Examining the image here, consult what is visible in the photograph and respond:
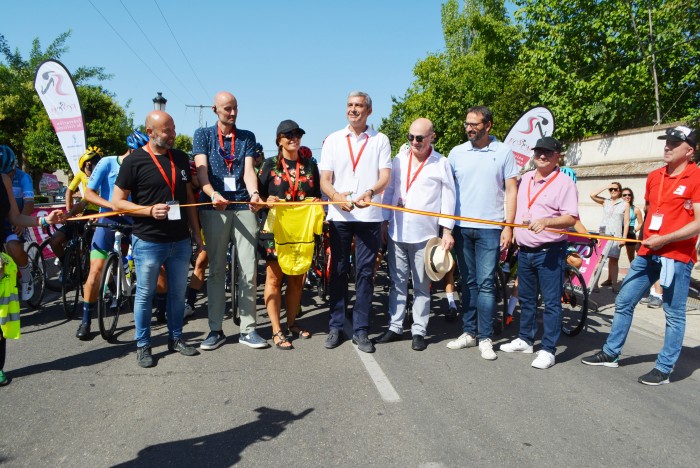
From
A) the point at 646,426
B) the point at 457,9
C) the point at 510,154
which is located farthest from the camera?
the point at 457,9

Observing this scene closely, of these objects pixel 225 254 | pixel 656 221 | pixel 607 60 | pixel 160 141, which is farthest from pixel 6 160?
pixel 607 60

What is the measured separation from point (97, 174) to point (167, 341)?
1.82 meters

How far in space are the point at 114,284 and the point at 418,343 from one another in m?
3.24

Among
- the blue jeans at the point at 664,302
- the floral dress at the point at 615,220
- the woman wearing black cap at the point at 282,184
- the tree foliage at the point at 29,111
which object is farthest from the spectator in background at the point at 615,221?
the tree foliage at the point at 29,111

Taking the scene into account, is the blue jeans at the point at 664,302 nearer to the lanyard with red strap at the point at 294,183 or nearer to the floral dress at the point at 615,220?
the lanyard with red strap at the point at 294,183

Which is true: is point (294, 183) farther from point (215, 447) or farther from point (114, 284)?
point (215, 447)

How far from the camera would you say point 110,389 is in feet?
13.0

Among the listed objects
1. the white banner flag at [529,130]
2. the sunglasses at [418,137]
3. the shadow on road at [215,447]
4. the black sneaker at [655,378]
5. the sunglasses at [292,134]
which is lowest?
the black sneaker at [655,378]

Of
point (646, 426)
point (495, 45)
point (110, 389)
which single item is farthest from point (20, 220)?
point (495, 45)

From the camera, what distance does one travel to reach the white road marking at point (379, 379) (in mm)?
3881

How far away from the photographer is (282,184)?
5012 millimetres

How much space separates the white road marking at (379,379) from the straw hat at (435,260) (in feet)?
3.22

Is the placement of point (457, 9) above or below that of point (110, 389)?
above

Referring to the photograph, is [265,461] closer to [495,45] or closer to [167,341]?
[167,341]
